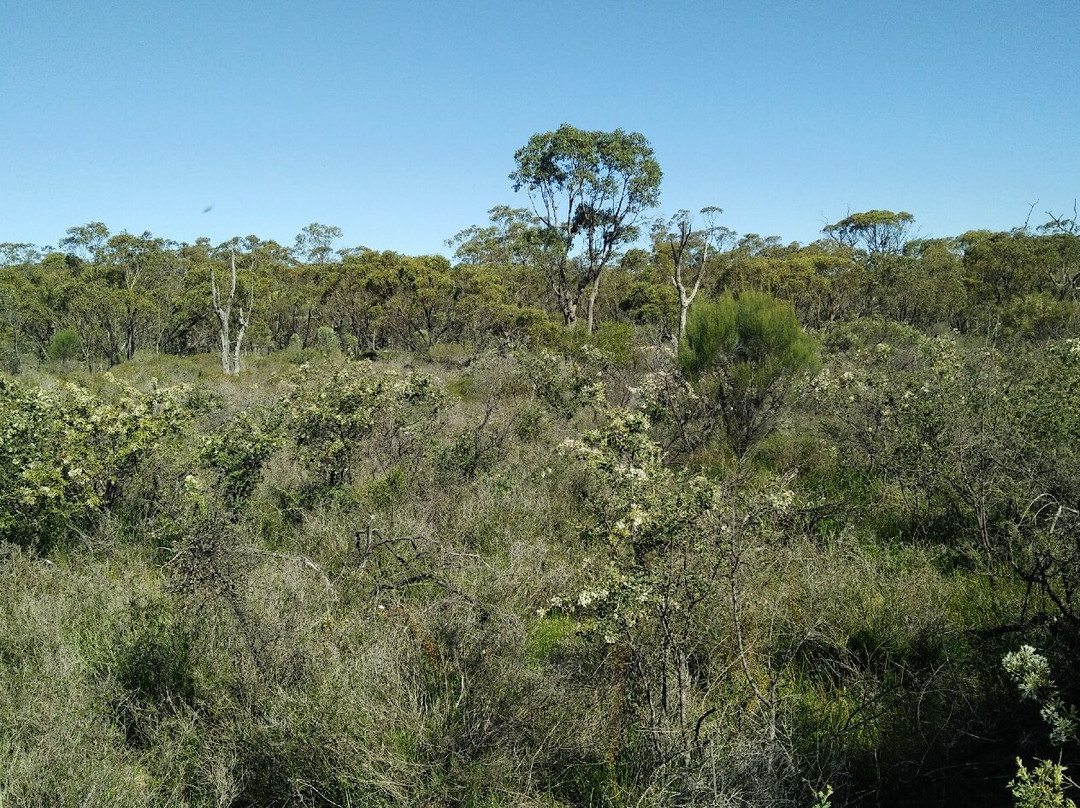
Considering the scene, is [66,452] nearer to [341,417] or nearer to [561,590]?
[341,417]

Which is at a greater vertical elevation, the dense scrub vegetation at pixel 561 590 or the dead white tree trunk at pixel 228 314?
the dead white tree trunk at pixel 228 314

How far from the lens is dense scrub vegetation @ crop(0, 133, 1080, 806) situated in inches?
126

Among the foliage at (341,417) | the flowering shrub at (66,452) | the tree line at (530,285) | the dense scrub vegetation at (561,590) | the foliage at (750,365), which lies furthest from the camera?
the tree line at (530,285)

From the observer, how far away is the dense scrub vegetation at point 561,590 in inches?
126

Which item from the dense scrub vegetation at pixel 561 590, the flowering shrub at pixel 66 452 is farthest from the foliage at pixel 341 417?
the flowering shrub at pixel 66 452

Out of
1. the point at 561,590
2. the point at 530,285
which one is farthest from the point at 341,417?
the point at 530,285

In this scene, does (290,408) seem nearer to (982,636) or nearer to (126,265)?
(982,636)

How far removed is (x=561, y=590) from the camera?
17.4 feet

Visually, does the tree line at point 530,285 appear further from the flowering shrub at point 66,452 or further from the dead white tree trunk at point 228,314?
the flowering shrub at point 66,452

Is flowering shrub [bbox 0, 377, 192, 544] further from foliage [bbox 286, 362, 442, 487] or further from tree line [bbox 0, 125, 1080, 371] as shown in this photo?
tree line [bbox 0, 125, 1080, 371]

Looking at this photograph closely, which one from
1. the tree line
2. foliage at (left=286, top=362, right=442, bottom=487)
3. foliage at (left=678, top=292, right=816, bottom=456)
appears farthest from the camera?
the tree line

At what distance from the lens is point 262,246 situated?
45.9m

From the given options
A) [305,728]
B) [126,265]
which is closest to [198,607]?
[305,728]

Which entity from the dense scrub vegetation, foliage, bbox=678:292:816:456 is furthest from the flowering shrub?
foliage, bbox=678:292:816:456
